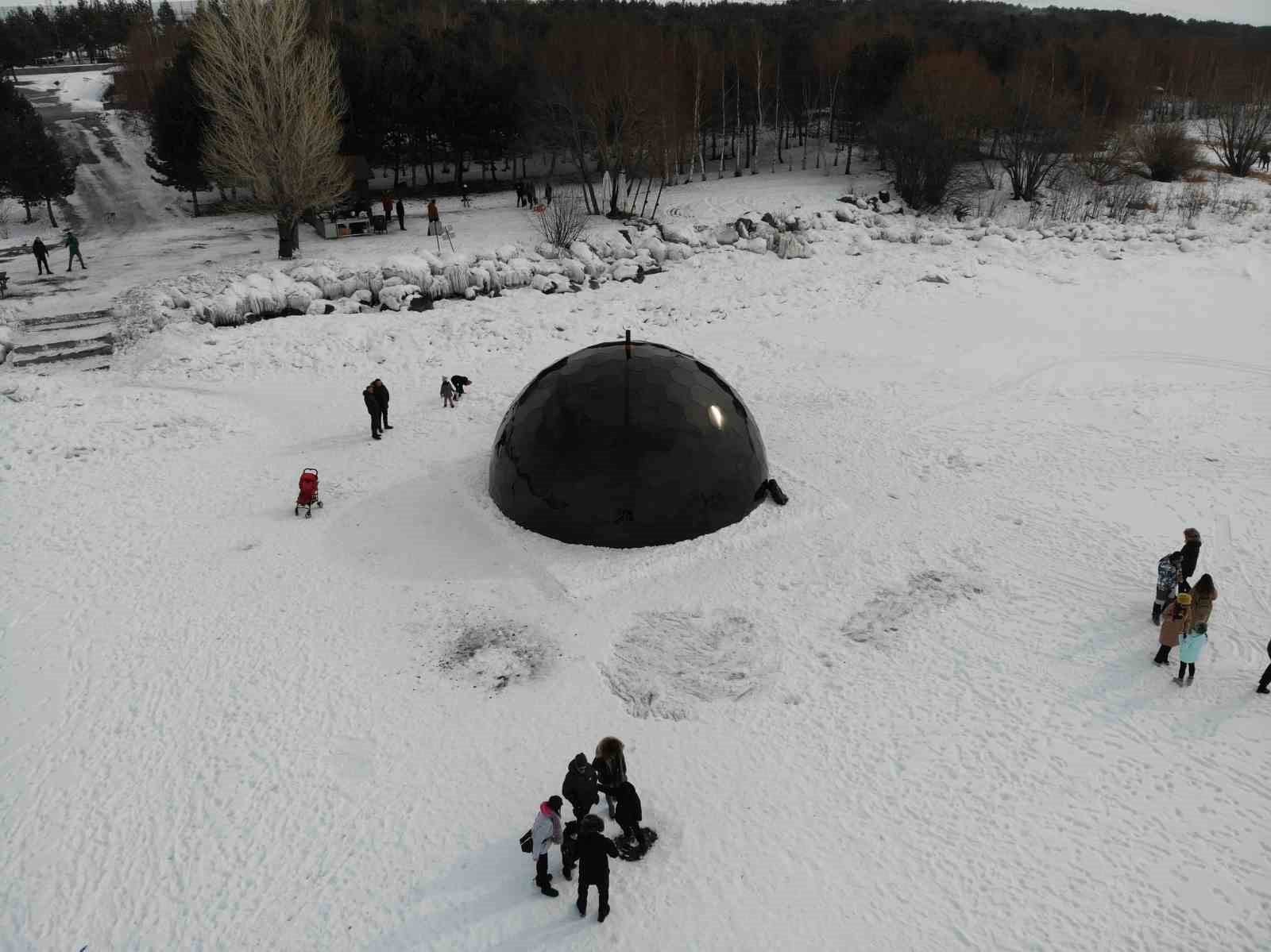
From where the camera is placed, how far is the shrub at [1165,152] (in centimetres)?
4531

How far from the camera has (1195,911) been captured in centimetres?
866

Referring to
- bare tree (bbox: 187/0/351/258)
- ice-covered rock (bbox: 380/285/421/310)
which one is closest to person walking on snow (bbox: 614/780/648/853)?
ice-covered rock (bbox: 380/285/421/310)

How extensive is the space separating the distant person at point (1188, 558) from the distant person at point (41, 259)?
36300 mm

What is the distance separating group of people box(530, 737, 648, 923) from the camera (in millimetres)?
8320

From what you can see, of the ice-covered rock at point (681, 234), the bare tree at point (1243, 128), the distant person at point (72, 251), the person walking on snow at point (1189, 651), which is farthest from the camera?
the bare tree at point (1243, 128)

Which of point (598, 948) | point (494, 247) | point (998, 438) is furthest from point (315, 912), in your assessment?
point (494, 247)

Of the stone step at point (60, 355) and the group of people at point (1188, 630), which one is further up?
the stone step at point (60, 355)

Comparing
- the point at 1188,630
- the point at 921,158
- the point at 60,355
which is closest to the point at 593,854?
the point at 1188,630

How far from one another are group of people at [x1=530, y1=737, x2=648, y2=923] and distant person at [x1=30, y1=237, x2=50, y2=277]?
32071 mm

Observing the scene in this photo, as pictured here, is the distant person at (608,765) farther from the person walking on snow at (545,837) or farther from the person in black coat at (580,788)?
the person walking on snow at (545,837)

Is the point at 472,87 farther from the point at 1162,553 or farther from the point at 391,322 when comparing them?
the point at 1162,553

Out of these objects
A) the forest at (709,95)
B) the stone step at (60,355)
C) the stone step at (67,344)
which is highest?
the forest at (709,95)

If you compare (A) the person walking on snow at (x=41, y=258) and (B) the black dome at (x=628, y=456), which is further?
(A) the person walking on snow at (x=41, y=258)

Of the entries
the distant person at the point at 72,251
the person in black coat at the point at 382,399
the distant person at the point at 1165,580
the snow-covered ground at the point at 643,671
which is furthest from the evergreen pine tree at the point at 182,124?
the distant person at the point at 1165,580
